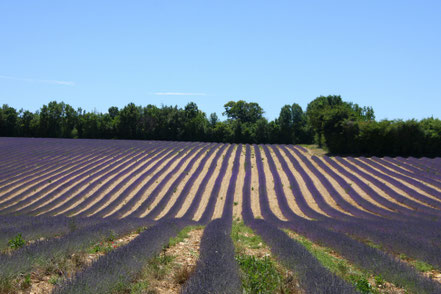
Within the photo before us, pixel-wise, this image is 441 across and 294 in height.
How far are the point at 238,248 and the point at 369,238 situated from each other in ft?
12.0

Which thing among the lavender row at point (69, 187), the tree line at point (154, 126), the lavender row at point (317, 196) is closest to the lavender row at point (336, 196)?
the lavender row at point (317, 196)

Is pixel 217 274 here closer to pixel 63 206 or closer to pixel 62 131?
pixel 63 206

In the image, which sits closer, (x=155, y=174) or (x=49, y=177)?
(x=49, y=177)

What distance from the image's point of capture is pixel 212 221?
460 inches

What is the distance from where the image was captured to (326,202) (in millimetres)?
17422

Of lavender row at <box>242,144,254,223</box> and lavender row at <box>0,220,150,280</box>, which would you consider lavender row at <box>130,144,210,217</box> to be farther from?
lavender row at <box>0,220,150,280</box>

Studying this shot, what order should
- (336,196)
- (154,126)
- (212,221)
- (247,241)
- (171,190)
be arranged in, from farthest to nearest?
(154,126), (171,190), (336,196), (212,221), (247,241)

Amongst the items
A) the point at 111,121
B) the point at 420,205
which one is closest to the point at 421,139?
the point at 420,205

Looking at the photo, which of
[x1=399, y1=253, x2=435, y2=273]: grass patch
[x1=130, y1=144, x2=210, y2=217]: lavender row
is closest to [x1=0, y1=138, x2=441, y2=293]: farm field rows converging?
[x1=399, y1=253, x2=435, y2=273]: grass patch

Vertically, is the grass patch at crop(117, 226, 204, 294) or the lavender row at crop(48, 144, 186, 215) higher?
the grass patch at crop(117, 226, 204, 294)

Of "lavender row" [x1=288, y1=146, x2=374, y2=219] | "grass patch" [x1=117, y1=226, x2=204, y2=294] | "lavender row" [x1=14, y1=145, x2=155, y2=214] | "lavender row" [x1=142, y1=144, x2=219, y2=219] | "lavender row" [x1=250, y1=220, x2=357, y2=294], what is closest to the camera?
"lavender row" [x1=250, y1=220, x2=357, y2=294]

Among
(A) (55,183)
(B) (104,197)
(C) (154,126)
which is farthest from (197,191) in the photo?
(C) (154,126)

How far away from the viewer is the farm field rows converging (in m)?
4.88

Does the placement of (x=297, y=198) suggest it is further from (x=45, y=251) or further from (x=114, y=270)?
(x=114, y=270)
